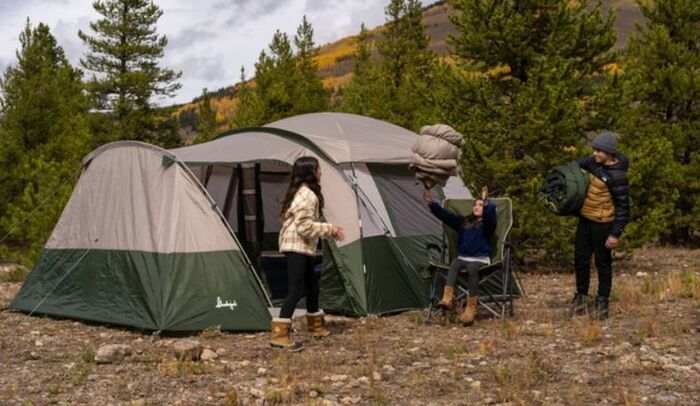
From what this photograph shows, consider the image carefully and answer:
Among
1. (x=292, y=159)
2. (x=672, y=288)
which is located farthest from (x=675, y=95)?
(x=292, y=159)

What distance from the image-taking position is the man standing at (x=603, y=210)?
285 inches

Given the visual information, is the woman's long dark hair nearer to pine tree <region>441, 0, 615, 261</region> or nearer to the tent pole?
the tent pole

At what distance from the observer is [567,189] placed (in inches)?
292

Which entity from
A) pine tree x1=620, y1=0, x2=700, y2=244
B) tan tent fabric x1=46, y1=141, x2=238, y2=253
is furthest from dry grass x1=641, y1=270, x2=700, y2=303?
pine tree x1=620, y1=0, x2=700, y2=244

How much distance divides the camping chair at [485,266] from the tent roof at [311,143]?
1267 millimetres

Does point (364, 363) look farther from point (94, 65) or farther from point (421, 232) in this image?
point (94, 65)

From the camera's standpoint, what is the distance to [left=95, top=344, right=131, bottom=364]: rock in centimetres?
604

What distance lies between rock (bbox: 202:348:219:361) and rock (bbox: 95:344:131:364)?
681 mm

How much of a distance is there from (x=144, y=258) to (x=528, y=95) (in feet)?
20.7

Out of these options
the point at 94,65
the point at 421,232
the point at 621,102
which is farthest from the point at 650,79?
the point at 94,65

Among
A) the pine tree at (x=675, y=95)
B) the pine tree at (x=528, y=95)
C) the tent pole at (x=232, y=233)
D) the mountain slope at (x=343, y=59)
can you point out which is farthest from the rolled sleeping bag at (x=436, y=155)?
the mountain slope at (x=343, y=59)

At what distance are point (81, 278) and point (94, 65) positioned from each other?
2217cm

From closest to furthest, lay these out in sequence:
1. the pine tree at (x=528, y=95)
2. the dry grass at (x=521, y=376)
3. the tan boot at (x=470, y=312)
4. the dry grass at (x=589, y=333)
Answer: the dry grass at (x=521, y=376), the dry grass at (x=589, y=333), the tan boot at (x=470, y=312), the pine tree at (x=528, y=95)

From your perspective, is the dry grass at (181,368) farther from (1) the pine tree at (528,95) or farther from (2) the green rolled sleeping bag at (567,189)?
(1) the pine tree at (528,95)
